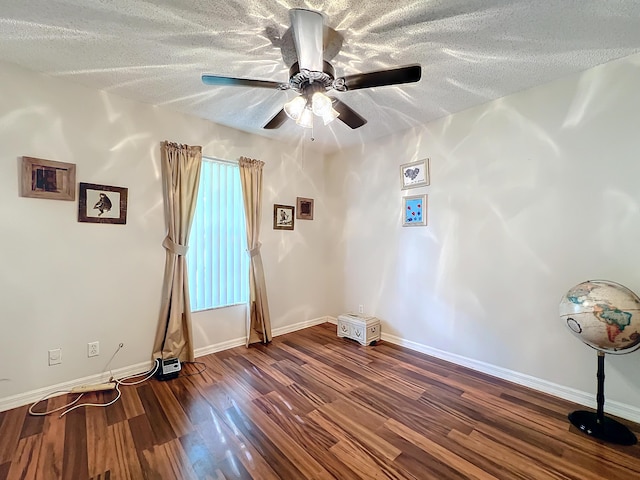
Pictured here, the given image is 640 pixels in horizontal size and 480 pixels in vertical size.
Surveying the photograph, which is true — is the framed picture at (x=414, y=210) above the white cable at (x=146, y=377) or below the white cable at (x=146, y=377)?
above

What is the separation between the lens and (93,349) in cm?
238

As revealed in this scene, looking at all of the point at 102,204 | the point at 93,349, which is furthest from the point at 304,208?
the point at 93,349

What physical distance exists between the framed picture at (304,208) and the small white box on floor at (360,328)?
1455 mm

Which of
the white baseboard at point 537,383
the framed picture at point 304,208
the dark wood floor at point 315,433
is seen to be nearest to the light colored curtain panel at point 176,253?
the dark wood floor at point 315,433

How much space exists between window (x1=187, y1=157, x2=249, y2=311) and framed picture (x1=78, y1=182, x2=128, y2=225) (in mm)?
659

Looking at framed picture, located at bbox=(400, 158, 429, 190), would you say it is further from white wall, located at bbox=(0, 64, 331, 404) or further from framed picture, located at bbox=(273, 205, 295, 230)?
white wall, located at bbox=(0, 64, 331, 404)

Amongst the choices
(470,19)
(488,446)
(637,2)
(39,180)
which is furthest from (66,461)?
(637,2)

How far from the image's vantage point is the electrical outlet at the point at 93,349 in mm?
2366

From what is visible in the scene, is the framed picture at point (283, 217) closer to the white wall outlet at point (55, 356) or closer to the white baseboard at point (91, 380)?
the white baseboard at point (91, 380)

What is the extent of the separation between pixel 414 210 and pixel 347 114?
1.51 m

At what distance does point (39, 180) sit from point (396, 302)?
11.6 feet

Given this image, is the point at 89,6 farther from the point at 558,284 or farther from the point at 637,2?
the point at 558,284

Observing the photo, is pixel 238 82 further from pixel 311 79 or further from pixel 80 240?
pixel 80 240

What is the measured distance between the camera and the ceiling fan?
151 centimetres
